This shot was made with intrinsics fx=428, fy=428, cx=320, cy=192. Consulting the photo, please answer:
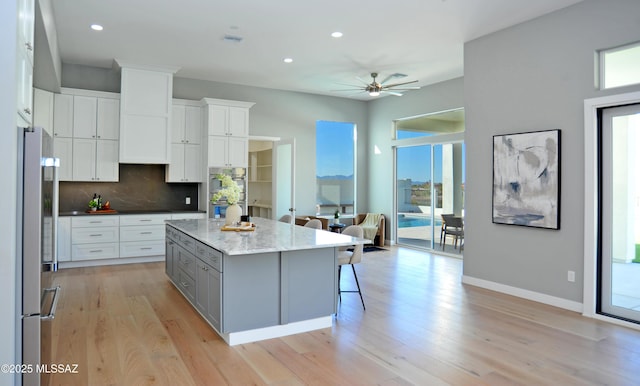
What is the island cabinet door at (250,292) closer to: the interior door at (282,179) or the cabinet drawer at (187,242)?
the cabinet drawer at (187,242)

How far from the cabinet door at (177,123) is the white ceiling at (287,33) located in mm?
655

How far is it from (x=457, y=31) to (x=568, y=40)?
1.24m

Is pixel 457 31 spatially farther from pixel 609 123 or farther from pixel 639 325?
pixel 639 325

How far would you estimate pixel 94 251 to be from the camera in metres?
6.36

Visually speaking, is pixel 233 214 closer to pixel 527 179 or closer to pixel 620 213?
pixel 527 179

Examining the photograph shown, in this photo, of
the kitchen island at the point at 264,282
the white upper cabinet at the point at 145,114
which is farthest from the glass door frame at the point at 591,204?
the white upper cabinet at the point at 145,114

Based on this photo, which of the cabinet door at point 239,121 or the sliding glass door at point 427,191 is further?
the sliding glass door at point 427,191

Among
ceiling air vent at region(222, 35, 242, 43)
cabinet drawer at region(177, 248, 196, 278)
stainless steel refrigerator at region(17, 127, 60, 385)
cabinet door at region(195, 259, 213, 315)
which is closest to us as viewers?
stainless steel refrigerator at region(17, 127, 60, 385)

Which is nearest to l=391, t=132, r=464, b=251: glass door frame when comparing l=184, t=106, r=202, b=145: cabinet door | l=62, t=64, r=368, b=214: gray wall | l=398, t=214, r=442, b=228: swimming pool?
l=398, t=214, r=442, b=228: swimming pool

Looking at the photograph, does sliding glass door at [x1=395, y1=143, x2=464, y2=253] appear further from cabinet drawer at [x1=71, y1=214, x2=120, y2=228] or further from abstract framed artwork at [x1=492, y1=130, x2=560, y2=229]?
cabinet drawer at [x1=71, y1=214, x2=120, y2=228]

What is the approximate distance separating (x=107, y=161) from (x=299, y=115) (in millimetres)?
3692

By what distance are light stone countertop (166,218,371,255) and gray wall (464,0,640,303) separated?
6.95 feet

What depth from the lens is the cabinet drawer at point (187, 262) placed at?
13.6 ft

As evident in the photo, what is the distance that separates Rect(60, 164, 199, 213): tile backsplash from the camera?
6.77 metres
